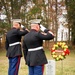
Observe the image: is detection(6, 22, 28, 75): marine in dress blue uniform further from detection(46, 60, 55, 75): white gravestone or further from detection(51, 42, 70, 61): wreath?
detection(51, 42, 70, 61): wreath

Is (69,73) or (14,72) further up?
(14,72)

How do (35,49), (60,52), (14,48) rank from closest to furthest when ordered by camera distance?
(35,49)
(14,48)
(60,52)

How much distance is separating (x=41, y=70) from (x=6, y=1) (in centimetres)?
1841

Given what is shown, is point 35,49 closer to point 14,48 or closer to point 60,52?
point 14,48

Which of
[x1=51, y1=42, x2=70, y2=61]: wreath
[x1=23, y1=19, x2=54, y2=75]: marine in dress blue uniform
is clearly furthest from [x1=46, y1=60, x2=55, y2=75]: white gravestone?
[x1=23, y1=19, x2=54, y2=75]: marine in dress blue uniform

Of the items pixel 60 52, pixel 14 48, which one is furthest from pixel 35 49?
pixel 60 52

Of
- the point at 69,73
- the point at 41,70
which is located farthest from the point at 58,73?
the point at 41,70

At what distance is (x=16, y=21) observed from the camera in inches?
297

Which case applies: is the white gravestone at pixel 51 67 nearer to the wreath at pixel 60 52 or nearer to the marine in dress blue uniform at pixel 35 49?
the wreath at pixel 60 52

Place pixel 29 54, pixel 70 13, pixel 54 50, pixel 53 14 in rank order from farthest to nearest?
1. pixel 53 14
2. pixel 70 13
3. pixel 54 50
4. pixel 29 54

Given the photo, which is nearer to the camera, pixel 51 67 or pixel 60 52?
pixel 51 67

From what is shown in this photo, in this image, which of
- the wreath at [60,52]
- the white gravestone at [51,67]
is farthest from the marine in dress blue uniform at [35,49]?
the wreath at [60,52]

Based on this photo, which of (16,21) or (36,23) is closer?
(36,23)

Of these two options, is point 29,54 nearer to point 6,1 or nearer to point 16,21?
point 16,21
